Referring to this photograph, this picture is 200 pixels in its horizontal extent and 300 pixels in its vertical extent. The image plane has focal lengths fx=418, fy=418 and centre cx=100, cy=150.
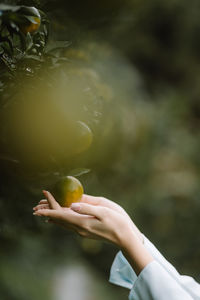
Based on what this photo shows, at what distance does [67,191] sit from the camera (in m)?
0.60

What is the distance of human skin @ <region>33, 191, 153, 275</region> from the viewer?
0.60 metres

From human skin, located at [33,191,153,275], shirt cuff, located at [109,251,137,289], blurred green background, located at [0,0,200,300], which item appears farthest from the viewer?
blurred green background, located at [0,0,200,300]

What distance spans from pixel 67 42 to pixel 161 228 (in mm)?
2027

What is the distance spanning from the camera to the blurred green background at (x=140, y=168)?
3.14ft

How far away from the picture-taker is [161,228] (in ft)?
7.97

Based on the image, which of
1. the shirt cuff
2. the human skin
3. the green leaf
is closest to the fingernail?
the human skin

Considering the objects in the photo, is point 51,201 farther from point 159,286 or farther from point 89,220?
point 159,286

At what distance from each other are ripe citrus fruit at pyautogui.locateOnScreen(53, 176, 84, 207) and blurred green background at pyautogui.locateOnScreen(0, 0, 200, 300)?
33 millimetres

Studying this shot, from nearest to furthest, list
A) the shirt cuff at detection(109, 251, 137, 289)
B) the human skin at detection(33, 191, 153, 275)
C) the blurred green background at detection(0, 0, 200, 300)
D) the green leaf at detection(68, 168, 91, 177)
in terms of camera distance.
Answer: the green leaf at detection(68, 168, 91, 177)
the human skin at detection(33, 191, 153, 275)
the shirt cuff at detection(109, 251, 137, 289)
the blurred green background at detection(0, 0, 200, 300)

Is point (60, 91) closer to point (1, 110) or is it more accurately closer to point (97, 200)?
point (1, 110)

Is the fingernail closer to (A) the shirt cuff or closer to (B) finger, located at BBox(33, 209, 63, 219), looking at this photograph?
(B) finger, located at BBox(33, 209, 63, 219)

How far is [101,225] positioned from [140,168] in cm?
154

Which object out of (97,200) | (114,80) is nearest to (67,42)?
(97,200)

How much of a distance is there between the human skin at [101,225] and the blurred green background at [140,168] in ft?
0.19
